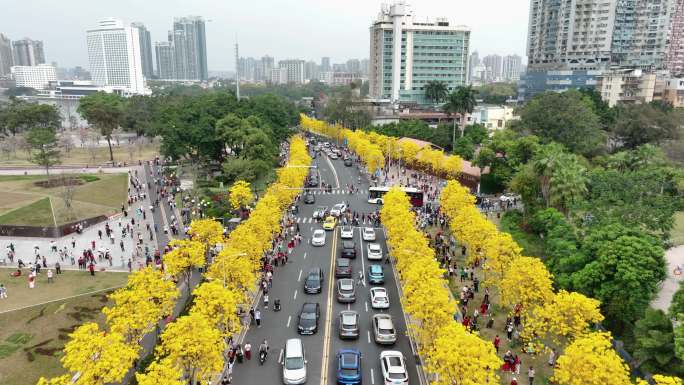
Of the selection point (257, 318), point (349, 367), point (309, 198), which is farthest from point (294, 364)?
point (309, 198)

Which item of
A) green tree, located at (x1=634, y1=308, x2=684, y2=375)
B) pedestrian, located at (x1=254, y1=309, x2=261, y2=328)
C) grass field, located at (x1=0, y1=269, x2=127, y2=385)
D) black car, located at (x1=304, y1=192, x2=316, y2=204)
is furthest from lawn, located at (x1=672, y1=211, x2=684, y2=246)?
grass field, located at (x1=0, y1=269, x2=127, y2=385)

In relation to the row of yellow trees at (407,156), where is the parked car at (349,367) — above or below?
below

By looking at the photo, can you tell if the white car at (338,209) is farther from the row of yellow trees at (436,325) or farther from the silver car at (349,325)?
the silver car at (349,325)

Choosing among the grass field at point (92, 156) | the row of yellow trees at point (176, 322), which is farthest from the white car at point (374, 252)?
the grass field at point (92, 156)

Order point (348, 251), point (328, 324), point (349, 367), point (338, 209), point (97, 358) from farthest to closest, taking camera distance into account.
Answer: point (338, 209) < point (348, 251) < point (328, 324) < point (349, 367) < point (97, 358)

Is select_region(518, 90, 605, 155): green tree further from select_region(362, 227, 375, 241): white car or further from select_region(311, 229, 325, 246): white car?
select_region(311, 229, 325, 246): white car

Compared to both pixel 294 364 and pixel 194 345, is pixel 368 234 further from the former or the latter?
pixel 194 345
